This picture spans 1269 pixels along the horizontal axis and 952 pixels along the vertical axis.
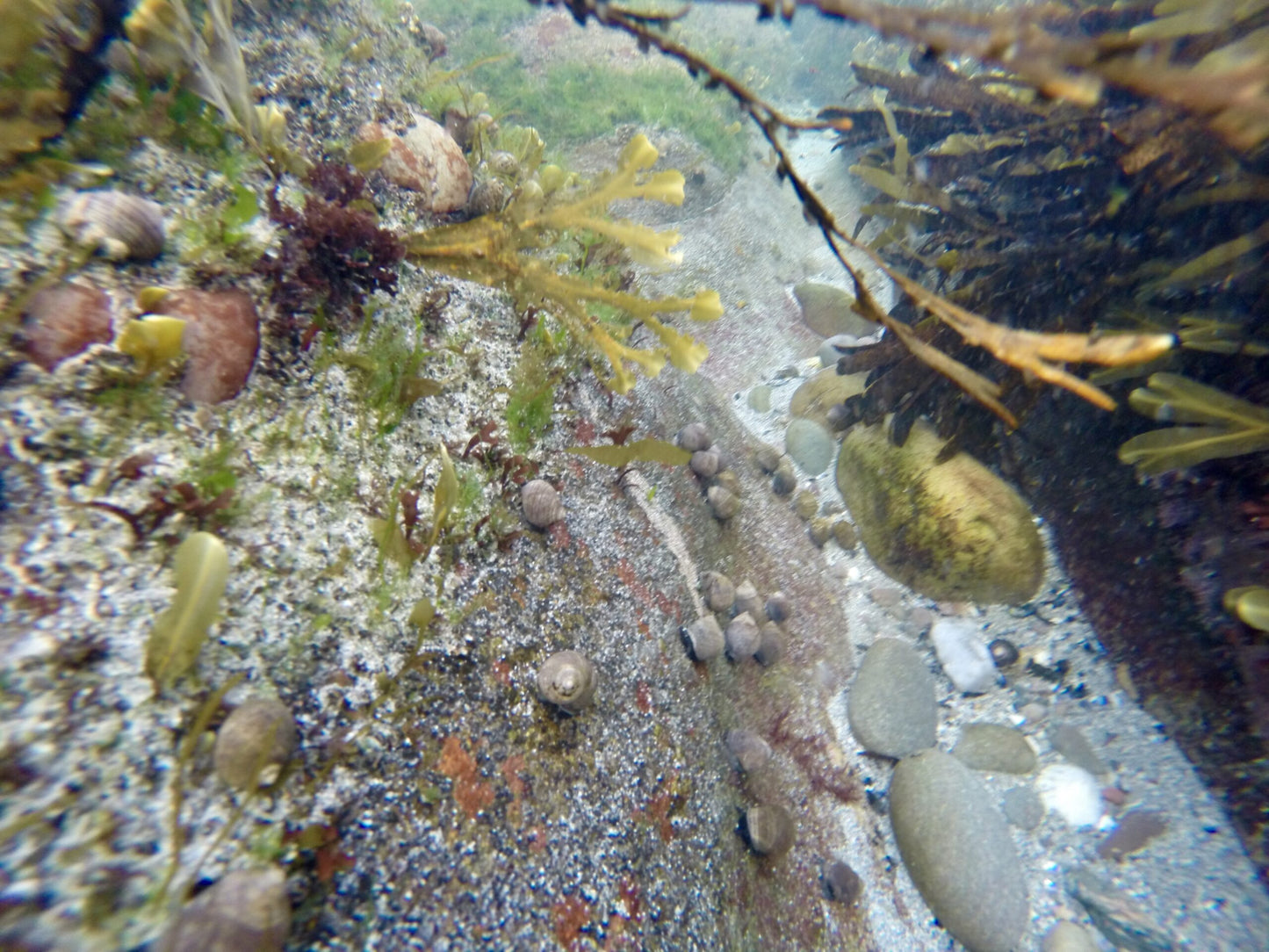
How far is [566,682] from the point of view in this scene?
Answer: 2092 mm

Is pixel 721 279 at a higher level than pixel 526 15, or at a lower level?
lower

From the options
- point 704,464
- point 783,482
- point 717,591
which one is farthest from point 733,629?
point 783,482

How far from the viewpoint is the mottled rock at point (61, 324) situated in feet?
4.96

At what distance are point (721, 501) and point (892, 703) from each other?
188cm

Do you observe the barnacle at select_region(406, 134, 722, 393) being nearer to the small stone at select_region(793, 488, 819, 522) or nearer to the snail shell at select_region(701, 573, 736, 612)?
the snail shell at select_region(701, 573, 736, 612)

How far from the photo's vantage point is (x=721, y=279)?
6730 mm

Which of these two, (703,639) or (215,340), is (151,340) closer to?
(215,340)

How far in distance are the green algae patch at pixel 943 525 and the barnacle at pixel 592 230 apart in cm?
277

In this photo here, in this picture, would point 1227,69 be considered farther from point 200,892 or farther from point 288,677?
point 200,892

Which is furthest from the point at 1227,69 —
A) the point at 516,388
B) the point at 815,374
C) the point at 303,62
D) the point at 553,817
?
the point at 815,374

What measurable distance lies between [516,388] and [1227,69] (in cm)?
269

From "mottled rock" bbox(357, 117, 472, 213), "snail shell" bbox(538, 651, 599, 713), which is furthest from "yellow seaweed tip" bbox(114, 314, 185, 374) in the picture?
"mottled rock" bbox(357, 117, 472, 213)

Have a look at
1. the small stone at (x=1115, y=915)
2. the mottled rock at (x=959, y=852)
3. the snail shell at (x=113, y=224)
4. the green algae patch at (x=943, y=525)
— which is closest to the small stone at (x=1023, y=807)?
the mottled rock at (x=959, y=852)

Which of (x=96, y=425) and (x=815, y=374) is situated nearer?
(x=96, y=425)
